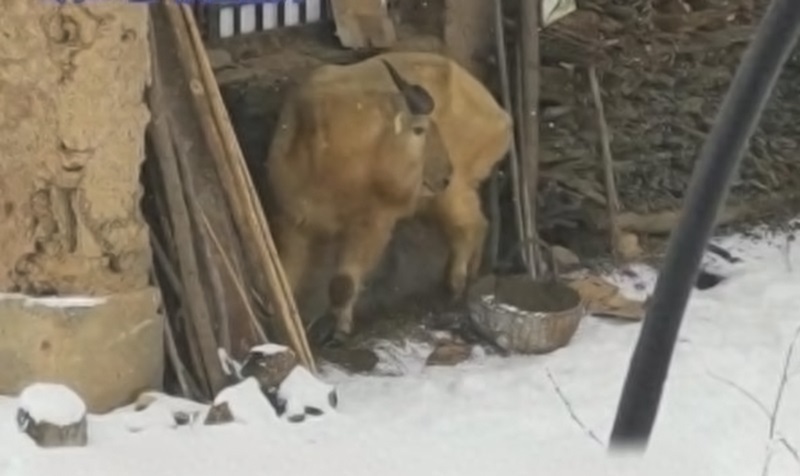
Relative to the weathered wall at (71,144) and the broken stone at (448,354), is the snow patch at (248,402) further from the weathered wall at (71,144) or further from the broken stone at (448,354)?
the broken stone at (448,354)

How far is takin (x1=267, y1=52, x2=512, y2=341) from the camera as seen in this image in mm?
4922

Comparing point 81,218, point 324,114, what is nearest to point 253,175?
point 324,114

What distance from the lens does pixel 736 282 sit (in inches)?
231

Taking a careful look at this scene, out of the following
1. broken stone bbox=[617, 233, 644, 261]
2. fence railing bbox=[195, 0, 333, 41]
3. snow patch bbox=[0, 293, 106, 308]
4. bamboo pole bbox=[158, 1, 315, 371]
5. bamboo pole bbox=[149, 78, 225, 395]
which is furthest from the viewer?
broken stone bbox=[617, 233, 644, 261]

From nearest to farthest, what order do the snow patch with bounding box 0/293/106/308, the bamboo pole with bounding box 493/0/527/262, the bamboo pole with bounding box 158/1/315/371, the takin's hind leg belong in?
the snow patch with bounding box 0/293/106/308 < the bamboo pole with bounding box 158/1/315/371 < the takin's hind leg < the bamboo pole with bounding box 493/0/527/262

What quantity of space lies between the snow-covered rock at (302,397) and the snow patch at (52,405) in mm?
564

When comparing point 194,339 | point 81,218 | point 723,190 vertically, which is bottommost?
point 194,339

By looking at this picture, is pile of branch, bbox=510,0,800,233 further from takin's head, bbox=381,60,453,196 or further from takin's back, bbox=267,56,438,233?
takin's back, bbox=267,56,438,233

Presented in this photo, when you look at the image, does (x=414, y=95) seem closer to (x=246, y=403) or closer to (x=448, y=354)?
(x=448, y=354)

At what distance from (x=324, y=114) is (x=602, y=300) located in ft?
4.17

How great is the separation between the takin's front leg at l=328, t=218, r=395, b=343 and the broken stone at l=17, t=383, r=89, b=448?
4.50ft

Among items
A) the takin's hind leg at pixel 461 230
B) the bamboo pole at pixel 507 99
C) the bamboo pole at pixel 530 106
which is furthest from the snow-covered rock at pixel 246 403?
the bamboo pole at pixel 507 99

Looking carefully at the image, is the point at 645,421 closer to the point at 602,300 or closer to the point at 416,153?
the point at 416,153

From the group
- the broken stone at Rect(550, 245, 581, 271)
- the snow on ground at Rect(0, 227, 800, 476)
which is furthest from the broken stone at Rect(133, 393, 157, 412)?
the broken stone at Rect(550, 245, 581, 271)
